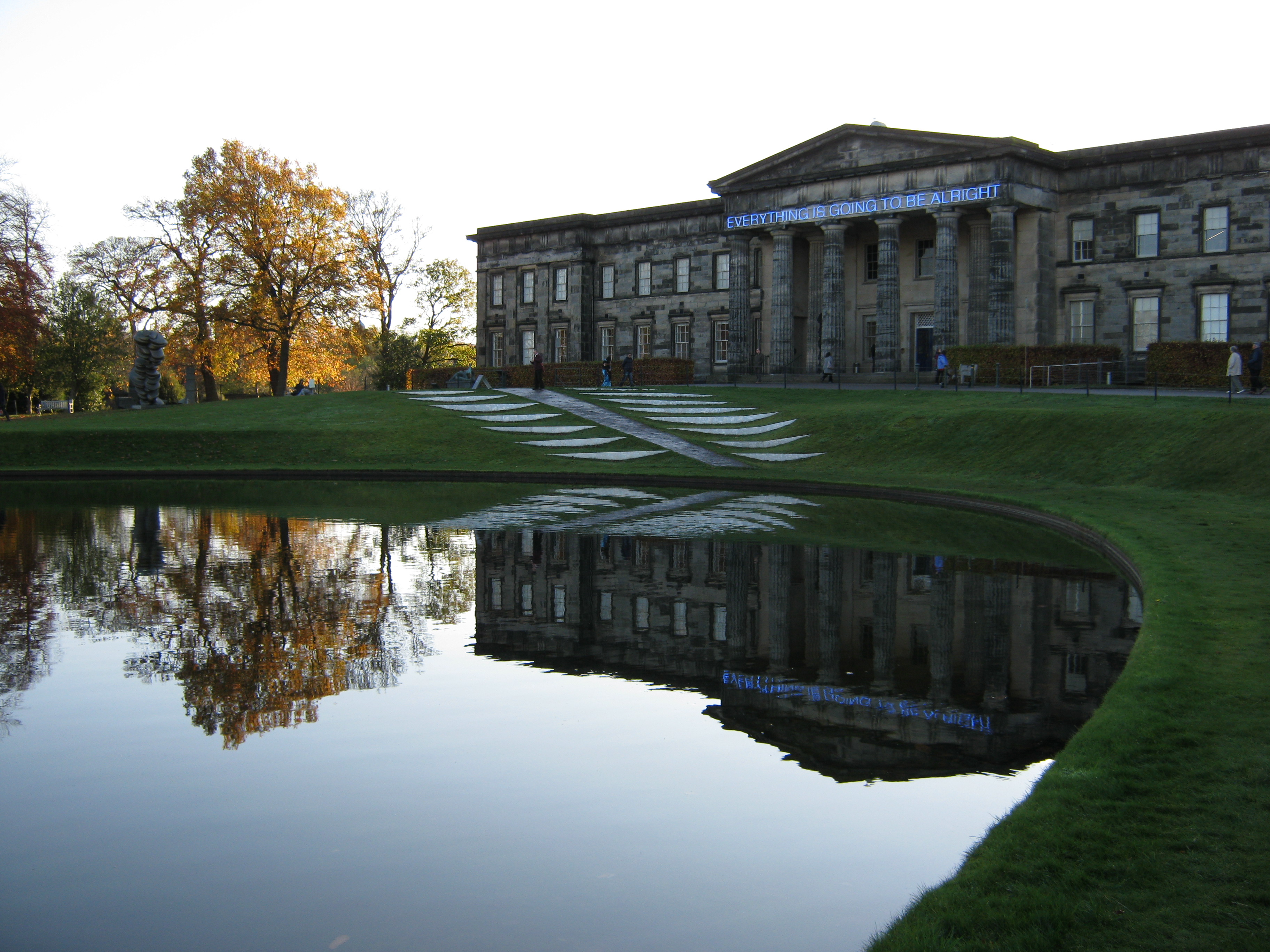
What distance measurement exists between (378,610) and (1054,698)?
7.36 meters

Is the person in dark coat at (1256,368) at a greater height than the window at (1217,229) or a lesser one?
lesser

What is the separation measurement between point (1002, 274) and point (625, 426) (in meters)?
19.2

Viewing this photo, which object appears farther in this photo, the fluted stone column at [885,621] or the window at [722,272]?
the window at [722,272]

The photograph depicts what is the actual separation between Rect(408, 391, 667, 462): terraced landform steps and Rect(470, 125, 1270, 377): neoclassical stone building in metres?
15.0

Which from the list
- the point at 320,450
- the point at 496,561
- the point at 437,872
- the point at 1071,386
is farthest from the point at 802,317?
the point at 437,872

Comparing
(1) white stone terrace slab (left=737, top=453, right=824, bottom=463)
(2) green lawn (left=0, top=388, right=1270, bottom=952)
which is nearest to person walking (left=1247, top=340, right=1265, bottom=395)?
(2) green lawn (left=0, top=388, right=1270, bottom=952)

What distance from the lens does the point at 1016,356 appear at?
44594mm

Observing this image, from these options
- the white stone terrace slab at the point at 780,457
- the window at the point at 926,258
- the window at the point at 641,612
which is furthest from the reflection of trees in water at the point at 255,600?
the window at the point at 926,258

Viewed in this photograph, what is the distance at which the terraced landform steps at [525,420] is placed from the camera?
3631cm

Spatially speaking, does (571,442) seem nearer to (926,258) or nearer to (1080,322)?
(926,258)

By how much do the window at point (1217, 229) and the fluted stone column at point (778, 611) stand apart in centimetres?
3828

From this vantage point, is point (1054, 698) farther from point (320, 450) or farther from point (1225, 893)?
point (320, 450)

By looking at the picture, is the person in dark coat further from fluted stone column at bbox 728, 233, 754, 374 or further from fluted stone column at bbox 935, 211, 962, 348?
fluted stone column at bbox 728, 233, 754, 374

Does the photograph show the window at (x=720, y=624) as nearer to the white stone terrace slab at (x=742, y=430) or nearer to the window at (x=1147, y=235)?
the white stone terrace slab at (x=742, y=430)
